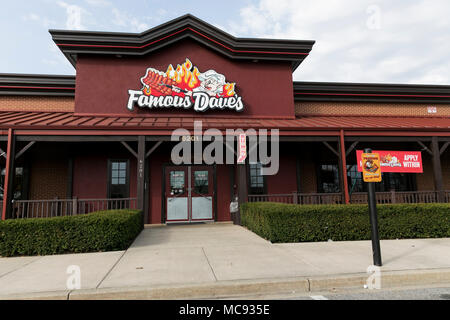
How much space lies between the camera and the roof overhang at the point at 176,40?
38.2ft

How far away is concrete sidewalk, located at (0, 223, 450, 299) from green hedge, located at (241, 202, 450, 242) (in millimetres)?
407

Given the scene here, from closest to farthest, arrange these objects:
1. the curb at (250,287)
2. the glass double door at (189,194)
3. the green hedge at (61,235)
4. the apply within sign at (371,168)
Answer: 1. the curb at (250,287)
2. the apply within sign at (371,168)
3. the green hedge at (61,235)
4. the glass double door at (189,194)

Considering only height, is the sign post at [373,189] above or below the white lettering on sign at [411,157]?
below

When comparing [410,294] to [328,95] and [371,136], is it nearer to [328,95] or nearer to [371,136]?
[371,136]

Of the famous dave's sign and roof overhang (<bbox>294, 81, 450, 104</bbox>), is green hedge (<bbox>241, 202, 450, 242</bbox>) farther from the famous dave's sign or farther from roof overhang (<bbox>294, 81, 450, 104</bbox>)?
roof overhang (<bbox>294, 81, 450, 104</bbox>)

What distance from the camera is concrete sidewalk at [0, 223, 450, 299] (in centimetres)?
399

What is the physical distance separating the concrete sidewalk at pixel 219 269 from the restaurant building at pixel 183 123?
13.6 ft

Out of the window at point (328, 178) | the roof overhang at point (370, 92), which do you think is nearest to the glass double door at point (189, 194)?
the window at point (328, 178)

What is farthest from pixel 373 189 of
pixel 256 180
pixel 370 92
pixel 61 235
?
pixel 370 92

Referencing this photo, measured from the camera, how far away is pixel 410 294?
12.9 ft

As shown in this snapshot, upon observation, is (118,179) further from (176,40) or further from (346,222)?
(346,222)

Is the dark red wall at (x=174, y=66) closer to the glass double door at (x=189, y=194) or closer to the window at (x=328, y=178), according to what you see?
the glass double door at (x=189, y=194)

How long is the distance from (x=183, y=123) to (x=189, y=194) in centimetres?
325

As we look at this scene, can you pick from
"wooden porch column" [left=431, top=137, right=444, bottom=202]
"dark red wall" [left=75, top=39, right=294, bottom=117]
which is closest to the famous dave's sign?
"dark red wall" [left=75, top=39, right=294, bottom=117]
